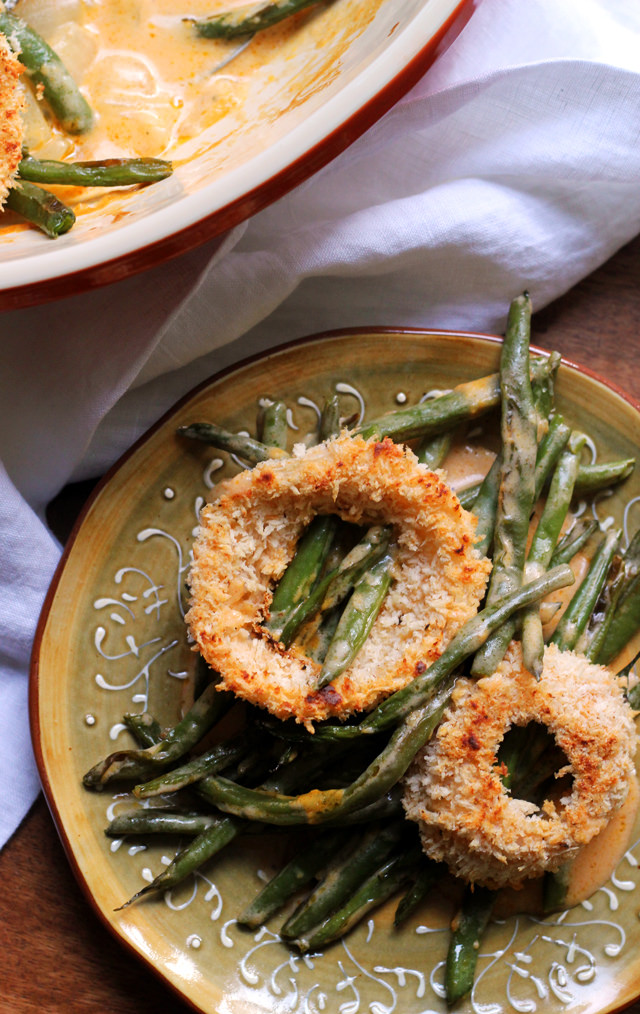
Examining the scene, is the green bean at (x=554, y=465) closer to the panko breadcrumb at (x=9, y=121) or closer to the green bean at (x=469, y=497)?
the green bean at (x=469, y=497)

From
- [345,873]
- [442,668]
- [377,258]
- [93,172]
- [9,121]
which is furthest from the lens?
[377,258]

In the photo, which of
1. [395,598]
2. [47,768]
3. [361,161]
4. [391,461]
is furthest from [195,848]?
[361,161]

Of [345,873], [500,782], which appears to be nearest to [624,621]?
[500,782]

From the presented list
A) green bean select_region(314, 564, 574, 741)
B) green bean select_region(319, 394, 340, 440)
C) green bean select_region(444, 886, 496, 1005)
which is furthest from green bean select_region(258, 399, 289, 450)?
green bean select_region(444, 886, 496, 1005)

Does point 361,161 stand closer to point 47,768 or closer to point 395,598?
point 395,598

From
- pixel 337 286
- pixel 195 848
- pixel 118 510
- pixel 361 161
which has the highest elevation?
pixel 361 161

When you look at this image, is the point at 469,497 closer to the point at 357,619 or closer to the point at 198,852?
the point at 357,619
